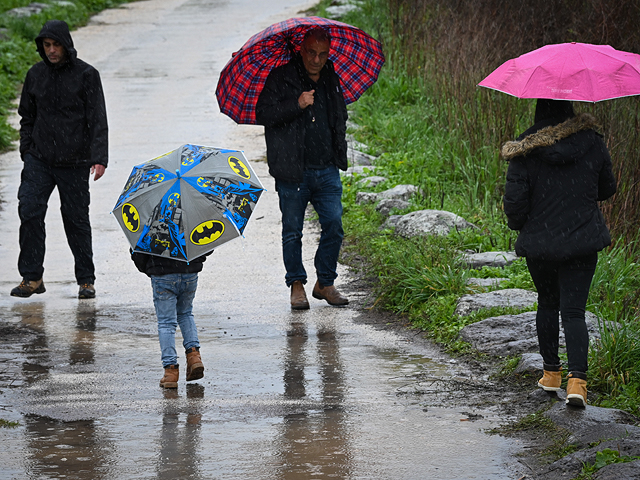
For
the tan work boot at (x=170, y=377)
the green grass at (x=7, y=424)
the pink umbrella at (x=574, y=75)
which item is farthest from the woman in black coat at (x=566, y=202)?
the green grass at (x=7, y=424)

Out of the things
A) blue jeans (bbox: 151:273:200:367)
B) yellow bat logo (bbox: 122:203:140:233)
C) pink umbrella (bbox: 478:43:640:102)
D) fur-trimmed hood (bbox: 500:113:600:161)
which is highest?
pink umbrella (bbox: 478:43:640:102)

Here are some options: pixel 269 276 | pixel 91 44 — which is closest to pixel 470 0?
pixel 269 276

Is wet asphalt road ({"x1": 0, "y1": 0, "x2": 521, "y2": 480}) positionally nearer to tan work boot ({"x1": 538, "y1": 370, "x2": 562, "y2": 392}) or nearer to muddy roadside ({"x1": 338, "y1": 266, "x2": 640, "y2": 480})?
muddy roadside ({"x1": 338, "y1": 266, "x2": 640, "y2": 480})

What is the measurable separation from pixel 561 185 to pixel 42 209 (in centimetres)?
426

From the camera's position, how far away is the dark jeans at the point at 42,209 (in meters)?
7.15

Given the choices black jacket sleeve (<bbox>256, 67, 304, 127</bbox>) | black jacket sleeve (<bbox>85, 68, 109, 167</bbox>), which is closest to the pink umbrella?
black jacket sleeve (<bbox>256, 67, 304, 127</bbox>)

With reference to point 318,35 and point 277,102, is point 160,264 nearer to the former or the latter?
point 277,102

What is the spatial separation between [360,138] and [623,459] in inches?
329

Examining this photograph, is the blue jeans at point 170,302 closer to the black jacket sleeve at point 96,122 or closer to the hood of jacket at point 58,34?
the black jacket sleeve at point 96,122

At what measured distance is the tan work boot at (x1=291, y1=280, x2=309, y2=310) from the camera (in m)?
6.96

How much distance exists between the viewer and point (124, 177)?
1085 cm

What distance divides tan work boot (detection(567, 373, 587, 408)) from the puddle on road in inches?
16.6

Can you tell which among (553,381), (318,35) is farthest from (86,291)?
(553,381)

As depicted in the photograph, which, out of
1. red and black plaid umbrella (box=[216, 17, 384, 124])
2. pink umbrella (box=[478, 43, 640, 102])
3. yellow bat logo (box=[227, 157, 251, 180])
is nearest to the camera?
pink umbrella (box=[478, 43, 640, 102])
